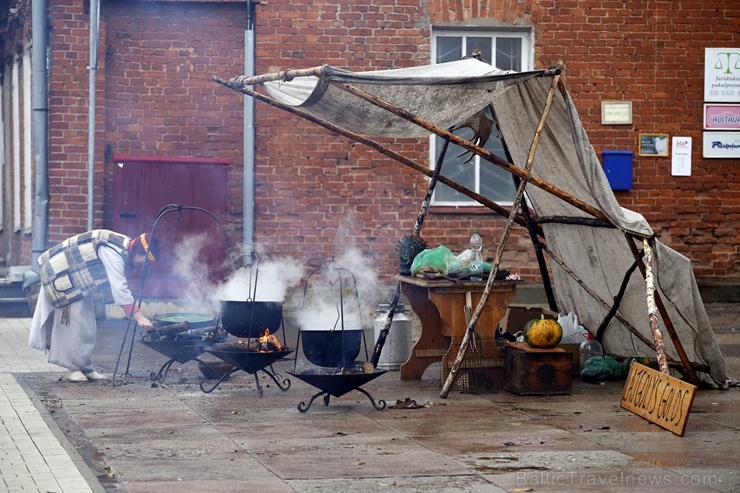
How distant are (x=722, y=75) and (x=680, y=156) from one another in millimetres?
1267

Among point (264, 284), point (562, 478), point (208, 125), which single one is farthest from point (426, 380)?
point (208, 125)

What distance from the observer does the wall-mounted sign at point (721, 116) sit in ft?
52.2

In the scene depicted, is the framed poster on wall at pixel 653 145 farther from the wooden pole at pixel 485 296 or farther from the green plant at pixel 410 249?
the wooden pole at pixel 485 296

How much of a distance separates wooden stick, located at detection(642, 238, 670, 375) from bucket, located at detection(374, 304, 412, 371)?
2555 mm

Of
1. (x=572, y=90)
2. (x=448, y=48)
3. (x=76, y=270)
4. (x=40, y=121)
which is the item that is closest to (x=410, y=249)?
(x=76, y=270)

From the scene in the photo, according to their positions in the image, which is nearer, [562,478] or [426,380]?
[562,478]

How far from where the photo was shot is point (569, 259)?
10.7 meters

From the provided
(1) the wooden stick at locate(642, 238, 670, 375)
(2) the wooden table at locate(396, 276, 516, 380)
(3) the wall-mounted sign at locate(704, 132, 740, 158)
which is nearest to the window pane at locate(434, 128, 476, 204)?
(3) the wall-mounted sign at locate(704, 132, 740, 158)

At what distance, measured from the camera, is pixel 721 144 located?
16.0 metres

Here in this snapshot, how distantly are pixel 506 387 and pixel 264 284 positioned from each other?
2357 mm

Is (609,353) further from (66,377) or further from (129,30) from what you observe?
(129,30)

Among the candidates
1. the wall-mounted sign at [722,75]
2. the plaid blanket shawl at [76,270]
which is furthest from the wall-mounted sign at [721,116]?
the plaid blanket shawl at [76,270]

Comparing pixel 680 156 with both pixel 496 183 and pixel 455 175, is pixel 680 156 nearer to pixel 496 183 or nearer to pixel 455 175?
pixel 496 183

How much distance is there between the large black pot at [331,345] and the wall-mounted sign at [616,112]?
25.1 ft
